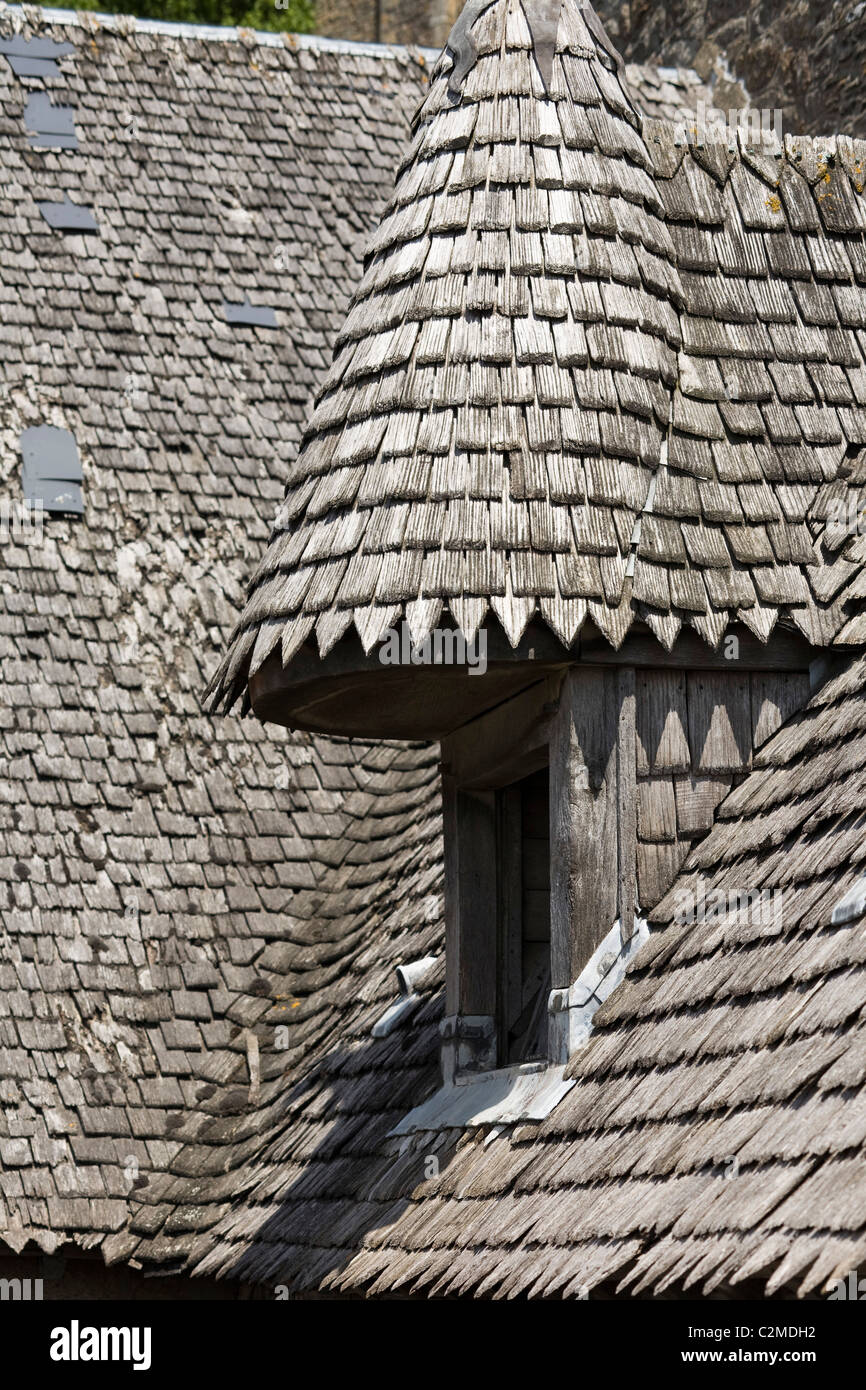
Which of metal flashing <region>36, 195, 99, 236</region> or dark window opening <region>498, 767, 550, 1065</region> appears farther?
metal flashing <region>36, 195, 99, 236</region>

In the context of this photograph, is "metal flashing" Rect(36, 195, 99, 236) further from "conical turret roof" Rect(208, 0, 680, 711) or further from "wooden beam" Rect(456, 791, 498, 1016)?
"wooden beam" Rect(456, 791, 498, 1016)

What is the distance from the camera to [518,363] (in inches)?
265

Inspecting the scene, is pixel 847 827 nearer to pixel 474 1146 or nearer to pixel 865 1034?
pixel 865 1034

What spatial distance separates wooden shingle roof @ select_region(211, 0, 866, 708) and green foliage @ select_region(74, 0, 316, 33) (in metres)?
18.1

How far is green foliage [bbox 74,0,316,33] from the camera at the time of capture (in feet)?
80.9

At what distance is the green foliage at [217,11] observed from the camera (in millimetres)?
24672

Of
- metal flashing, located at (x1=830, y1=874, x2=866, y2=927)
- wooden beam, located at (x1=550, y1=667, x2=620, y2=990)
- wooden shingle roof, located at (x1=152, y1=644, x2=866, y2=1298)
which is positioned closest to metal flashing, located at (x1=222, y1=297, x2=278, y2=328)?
wooden shingle roof, located at (x1=152, y1=644, x2=866, y2=1298)

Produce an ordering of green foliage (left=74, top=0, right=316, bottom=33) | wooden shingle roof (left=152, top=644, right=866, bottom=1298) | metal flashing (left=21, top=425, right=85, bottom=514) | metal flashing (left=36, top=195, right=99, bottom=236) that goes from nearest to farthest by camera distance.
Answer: wooden shingle roof (left=152, top=644, right=866, bottom=1298), metal flashing (left=21, top=425, right=85, bottom=514), metal flashing (left=36, top=195, right=99, bottom=236), green foliage (left=74, top=0, right=316, bottom=33)

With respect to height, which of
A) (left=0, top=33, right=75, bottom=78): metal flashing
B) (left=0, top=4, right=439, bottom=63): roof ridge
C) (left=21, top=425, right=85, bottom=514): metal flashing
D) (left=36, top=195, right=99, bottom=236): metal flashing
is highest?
(left=0, top=4, right=439, bottom=63): roof ridge

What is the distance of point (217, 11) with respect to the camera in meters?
25.0

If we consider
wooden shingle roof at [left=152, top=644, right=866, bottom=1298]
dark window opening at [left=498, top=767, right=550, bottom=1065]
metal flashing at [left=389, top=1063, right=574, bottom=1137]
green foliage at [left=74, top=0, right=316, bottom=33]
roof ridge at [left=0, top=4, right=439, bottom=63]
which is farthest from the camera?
green foliage at [left=74, top=0, right=316, bottom=33]

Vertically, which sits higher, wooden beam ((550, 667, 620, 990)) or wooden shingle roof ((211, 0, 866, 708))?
wooden shingle roof ((211, 0, 866, 708))

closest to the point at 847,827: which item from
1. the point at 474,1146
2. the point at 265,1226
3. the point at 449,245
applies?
the point at 474,1146

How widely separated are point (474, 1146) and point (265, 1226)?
1.84 m
